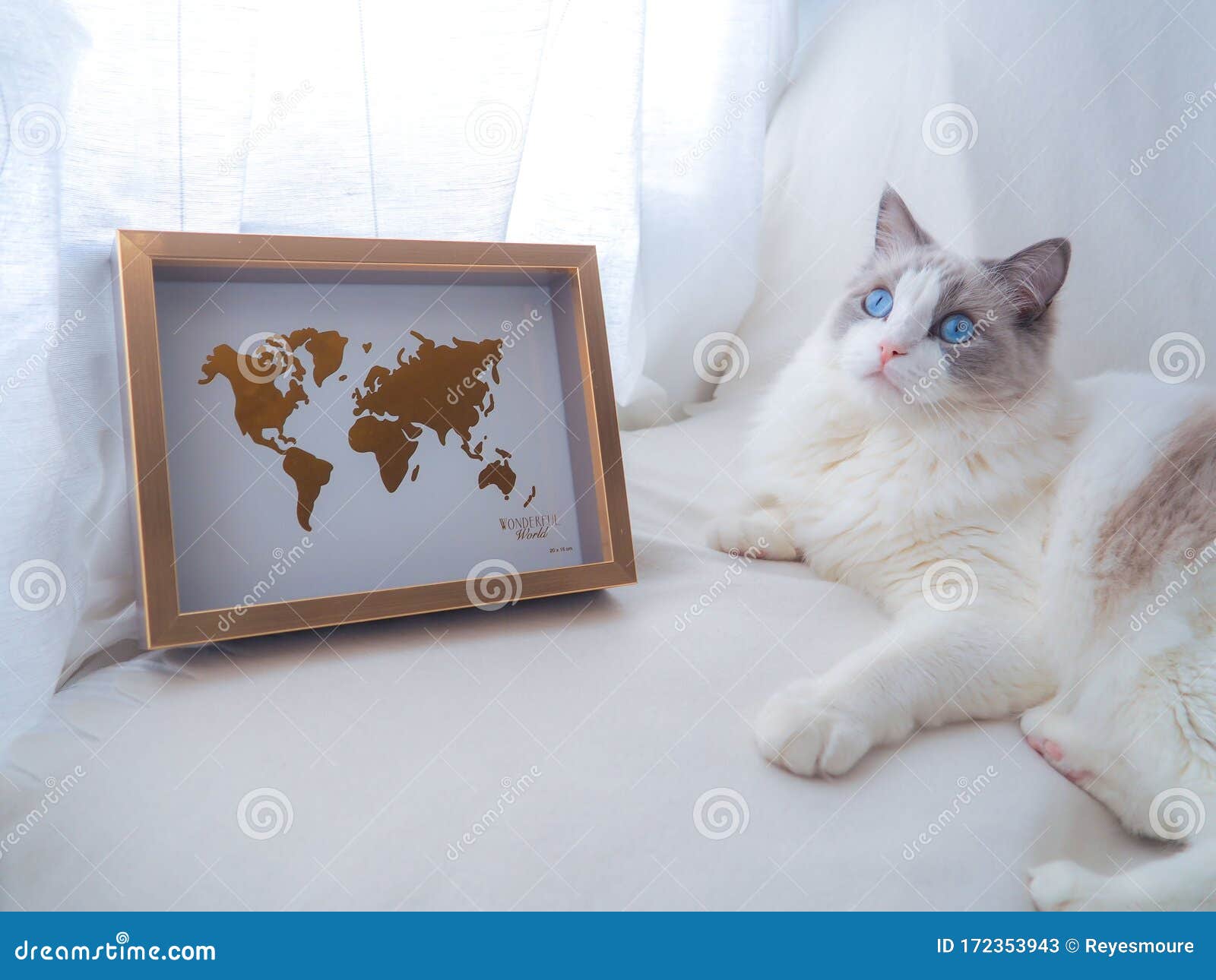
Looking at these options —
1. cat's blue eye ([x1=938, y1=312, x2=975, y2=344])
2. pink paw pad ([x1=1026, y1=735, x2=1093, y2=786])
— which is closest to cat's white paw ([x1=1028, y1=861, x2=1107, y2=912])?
pink paw pad ([x1=1026, y1=735, x2=1093, y2=786])

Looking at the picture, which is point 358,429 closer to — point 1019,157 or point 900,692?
point 900,692

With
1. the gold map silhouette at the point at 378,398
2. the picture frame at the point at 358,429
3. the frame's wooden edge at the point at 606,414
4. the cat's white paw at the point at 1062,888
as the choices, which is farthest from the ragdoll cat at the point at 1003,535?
the gold map silhouette at the point at 378,398

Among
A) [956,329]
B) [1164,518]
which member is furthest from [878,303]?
[1164,518]

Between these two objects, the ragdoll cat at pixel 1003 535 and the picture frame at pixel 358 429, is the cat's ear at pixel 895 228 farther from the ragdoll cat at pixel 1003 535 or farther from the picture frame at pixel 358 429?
the picture frame at pixel 358 429

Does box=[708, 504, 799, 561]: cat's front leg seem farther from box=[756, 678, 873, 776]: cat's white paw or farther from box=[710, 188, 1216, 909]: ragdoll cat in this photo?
box=[756, 678, 873, 776]: cat's white paw

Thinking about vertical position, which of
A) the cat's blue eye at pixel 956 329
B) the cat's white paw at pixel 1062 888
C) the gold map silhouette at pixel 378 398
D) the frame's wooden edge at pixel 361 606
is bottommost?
the cat's white paw at pixel 1062 888

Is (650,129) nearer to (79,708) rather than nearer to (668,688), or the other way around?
(668,688)

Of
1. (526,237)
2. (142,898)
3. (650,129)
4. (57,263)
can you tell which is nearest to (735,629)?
(142,898)
